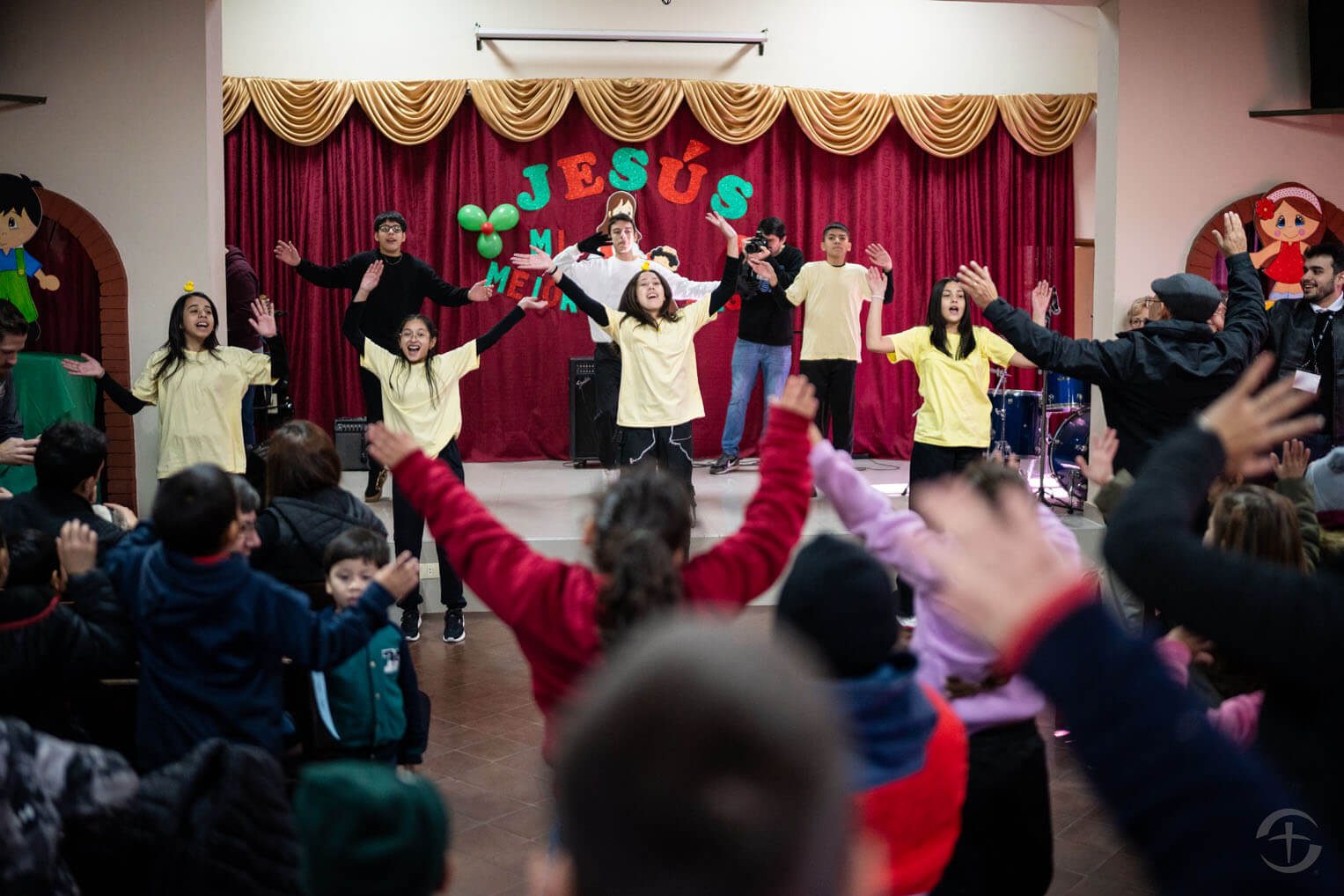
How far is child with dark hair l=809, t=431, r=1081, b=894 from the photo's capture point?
235cm

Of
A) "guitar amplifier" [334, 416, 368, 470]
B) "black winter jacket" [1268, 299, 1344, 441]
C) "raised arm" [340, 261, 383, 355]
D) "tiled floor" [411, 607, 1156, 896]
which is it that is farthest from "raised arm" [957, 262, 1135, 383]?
"guitar amplifier" [334, 416, 368, 470]

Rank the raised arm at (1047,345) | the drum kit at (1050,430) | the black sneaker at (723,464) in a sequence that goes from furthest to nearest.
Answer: the black sneaker at (723,464) < the drum kit at (1050,430) < the raised arm at (1047,345)

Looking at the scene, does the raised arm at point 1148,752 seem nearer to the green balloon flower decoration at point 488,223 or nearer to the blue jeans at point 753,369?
the blue jeans at point 753,369

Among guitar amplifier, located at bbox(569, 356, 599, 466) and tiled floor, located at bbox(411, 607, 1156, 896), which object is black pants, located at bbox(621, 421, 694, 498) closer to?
tiled floor, located at bbox(411, 607, 1156, 896)

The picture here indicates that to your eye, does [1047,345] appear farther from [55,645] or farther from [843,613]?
[55,645]

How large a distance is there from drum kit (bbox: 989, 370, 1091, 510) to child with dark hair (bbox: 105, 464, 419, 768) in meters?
5.45

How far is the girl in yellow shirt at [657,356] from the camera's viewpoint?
6.46 metres

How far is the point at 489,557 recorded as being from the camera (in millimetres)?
2113

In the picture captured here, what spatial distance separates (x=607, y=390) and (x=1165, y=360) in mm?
4846

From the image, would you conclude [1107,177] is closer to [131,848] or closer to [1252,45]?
[1252,45]

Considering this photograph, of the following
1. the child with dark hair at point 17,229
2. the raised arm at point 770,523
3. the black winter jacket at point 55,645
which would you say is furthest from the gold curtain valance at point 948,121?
the black winter jacket at point 55,645

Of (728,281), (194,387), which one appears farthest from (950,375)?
(194,387)

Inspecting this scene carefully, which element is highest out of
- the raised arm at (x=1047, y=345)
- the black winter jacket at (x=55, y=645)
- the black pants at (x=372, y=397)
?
the raised arm at (x=1047, y=345)

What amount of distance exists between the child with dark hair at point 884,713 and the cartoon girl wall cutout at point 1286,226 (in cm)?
639
